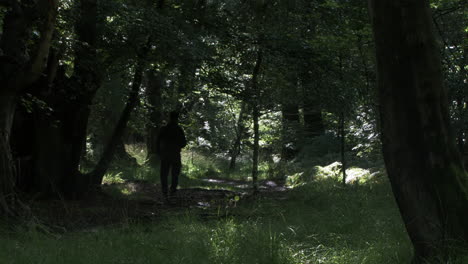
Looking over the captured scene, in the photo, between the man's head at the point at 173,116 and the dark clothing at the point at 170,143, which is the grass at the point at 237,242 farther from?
the man's head at the point at 173,116

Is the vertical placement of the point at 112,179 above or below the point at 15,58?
below

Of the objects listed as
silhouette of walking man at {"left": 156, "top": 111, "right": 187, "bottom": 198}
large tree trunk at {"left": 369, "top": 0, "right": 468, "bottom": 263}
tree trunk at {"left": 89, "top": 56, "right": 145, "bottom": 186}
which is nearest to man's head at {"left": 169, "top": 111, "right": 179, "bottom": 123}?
silhouette of walking man at {"left": 156, "top": 111, "right": 187, "bottom": 198}

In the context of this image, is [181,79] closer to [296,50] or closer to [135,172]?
[296,50]

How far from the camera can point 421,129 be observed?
3939 mm

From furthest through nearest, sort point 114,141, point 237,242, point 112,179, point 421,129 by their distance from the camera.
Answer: point 112,179
point 114,141
point 237,242
point 421,129

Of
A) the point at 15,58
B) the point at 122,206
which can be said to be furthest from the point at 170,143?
the point at 15,58

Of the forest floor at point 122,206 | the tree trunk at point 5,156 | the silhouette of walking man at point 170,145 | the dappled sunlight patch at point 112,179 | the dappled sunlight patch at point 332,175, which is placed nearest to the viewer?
the tree trunk at point 5,156

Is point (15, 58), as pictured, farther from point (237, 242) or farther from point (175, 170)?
point (175, 170)

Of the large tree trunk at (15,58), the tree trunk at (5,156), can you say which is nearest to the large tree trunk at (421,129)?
the large tree trunk at (15,58)

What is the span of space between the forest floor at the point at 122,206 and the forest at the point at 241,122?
0.06 m

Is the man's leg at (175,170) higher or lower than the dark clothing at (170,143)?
lower

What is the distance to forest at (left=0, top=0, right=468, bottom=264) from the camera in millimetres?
3971

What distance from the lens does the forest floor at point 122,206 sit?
24.9 ft

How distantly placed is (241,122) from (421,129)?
13.2m
